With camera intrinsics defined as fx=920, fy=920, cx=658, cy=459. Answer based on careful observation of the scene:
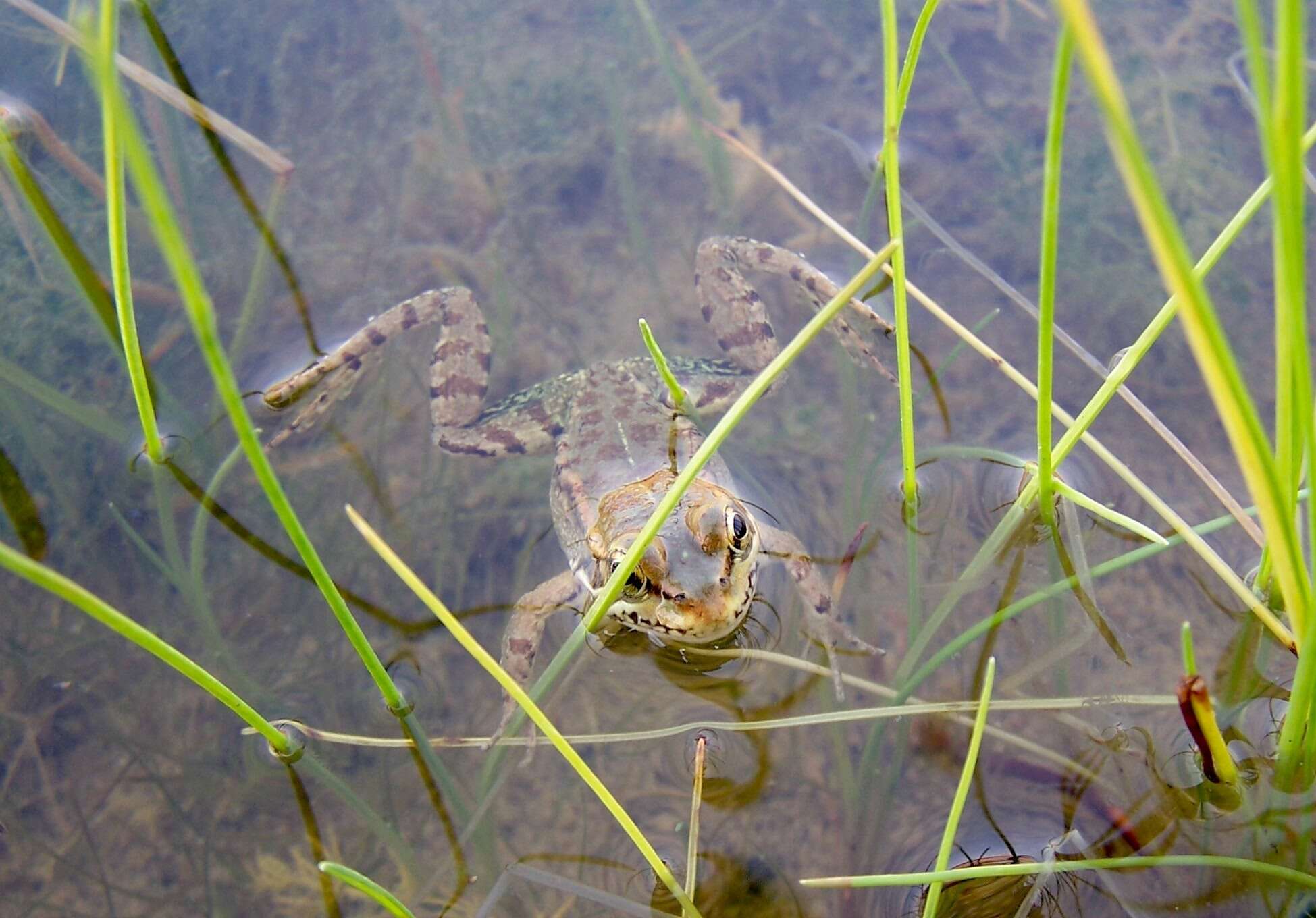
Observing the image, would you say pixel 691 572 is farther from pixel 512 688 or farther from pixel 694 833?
pixel 512 688

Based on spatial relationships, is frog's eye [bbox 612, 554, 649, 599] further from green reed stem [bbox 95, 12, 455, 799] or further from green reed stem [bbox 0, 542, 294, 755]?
green reed stem [bbox 0, 542, 294, 755]

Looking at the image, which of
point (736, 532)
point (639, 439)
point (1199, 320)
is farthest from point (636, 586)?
point (1199, 320)

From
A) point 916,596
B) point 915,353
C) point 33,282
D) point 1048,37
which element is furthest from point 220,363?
point 1048,37

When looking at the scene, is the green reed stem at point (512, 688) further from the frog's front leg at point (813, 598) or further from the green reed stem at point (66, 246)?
the green reed stem at point (66, 246)

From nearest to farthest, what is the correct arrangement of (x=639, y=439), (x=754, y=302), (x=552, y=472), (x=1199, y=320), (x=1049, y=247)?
(x=1199, y=320) < (x=1049, y=247) < (x=639, y=439) < (x=552, y=472) < (x=754, y=302)

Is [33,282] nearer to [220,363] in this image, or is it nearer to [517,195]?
[517,195]

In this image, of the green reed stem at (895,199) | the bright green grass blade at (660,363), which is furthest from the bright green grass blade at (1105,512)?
the bright green grass blade at (660,363)

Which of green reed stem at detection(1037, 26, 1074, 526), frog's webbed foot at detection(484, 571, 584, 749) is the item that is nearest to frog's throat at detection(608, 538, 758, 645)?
frog's webbed foot at detection(484, 571, 584, 749)
